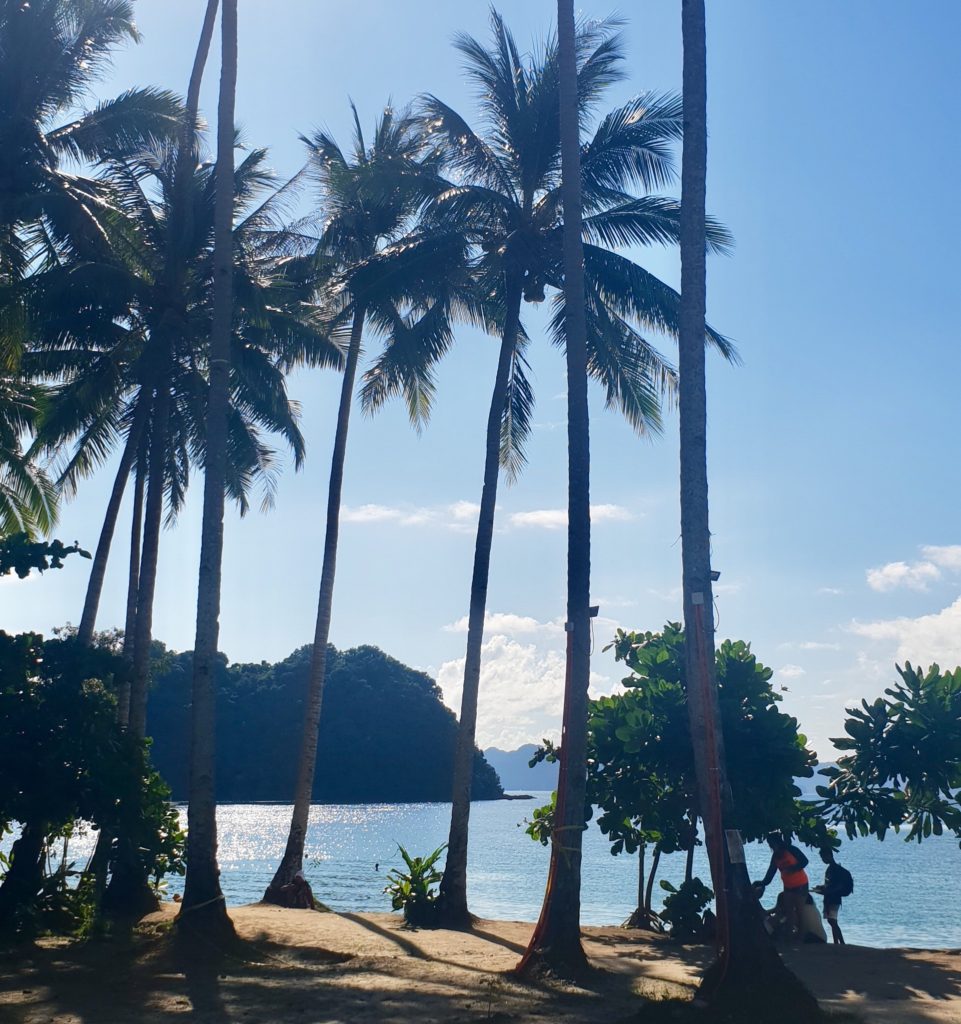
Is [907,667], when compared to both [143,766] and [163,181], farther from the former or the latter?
[163,181]

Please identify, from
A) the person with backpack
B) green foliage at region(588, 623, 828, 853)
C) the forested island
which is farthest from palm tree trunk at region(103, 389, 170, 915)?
the forested island

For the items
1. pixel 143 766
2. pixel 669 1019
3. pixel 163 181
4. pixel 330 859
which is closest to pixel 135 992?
pixel 143 766

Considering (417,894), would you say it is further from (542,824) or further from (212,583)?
(212,583)

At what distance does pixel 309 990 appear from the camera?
34.9 ft

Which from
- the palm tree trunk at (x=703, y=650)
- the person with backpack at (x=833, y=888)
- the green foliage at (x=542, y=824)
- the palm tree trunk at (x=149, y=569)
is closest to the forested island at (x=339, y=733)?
the palm tree trunk at (x=149, y=569)

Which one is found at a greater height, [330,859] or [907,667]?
[907,667]

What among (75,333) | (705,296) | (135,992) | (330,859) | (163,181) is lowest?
(330,859)

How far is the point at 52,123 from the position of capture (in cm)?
1830

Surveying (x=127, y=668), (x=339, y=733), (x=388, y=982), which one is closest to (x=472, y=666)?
(x=127, y=668)

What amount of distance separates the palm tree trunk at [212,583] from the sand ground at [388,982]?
27.8 inches

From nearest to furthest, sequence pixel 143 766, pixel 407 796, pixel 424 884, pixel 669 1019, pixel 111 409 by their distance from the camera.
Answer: pixel 669 1019 < pixel 143 766 < pixel 424 884 < pixel 111 409 < pixel 407 796

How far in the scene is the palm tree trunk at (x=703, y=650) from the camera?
375 inches

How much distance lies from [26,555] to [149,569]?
17.6ft

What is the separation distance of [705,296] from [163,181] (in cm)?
1199
